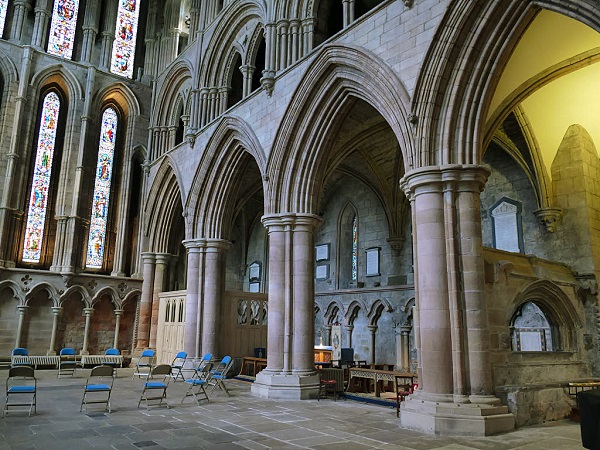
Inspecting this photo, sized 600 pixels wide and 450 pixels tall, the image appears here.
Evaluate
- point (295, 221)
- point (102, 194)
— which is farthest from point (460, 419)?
point (102, 194)

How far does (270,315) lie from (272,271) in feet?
3.21

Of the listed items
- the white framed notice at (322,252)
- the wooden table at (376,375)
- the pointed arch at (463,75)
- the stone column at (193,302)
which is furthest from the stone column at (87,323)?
the pointed arch at (463,75)

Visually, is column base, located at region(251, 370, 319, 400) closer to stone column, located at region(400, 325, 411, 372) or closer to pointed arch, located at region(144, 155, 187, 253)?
stone column, located at region(400, 325, 411, 372)

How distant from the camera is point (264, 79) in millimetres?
12719

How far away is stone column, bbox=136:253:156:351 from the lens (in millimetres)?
17969

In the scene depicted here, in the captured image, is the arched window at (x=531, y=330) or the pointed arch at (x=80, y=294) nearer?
the arched window at (x=531, y=330)

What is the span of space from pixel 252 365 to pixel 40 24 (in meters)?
14.9

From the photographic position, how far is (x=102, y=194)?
19.5 m

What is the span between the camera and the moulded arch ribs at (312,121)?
10461mm


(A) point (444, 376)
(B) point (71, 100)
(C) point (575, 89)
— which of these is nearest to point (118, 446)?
(A) point (444, 376)

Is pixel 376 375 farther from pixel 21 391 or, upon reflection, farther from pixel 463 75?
pixel 21 391

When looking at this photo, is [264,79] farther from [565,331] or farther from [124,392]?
[565,331]

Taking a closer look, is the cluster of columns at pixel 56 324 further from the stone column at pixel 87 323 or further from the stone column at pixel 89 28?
the stone column at pixel 89 28

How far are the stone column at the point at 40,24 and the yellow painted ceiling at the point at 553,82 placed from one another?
55.4ft
